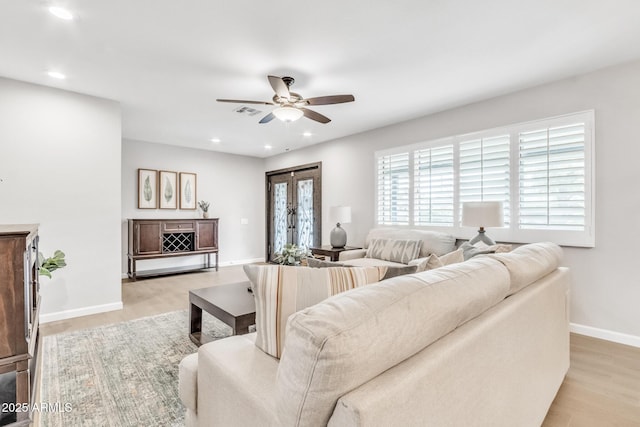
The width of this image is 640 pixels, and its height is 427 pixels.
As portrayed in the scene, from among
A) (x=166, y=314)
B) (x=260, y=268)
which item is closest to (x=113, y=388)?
Result: (x=166, y=314)

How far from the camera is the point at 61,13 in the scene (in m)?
2.09

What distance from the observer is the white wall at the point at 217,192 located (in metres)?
5.55

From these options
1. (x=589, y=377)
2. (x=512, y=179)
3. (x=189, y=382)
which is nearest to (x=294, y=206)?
(x=512, y=179)

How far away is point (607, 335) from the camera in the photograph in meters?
2.85

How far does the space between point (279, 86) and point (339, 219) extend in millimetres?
2492

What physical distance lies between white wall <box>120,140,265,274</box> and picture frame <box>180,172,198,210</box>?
90mm

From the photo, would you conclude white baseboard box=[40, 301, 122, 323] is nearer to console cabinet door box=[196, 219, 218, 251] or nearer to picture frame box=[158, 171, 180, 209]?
console cabinet door box=[196, 219, 218, 251]

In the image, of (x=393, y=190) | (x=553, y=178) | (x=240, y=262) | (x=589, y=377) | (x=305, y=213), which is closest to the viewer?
(x=589, y=377)

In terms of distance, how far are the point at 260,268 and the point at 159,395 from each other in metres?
1.51

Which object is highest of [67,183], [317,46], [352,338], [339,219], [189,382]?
[317,46]

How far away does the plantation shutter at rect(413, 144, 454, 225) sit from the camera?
3.95 metres

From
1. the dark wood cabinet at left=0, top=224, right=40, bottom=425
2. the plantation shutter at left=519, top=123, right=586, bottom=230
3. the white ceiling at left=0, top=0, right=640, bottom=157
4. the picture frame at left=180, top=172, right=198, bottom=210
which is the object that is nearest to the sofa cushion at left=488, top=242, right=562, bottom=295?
the plantation shutter at left=519, top=123, right=586, bottom=230

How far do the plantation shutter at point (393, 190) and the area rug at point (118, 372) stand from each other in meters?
2.74

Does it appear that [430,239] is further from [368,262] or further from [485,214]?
[485,214]
